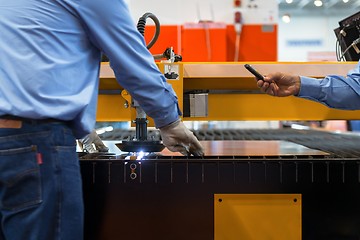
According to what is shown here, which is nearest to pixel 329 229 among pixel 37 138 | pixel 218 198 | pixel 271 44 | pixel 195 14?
pixel 218 198

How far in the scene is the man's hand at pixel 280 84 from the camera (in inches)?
49.1

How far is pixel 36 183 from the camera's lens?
0.85 metres

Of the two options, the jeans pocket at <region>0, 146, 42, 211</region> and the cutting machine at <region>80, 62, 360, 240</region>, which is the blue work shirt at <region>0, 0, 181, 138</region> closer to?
the jeans pocket at <region>0, 146, 42, 211</region>

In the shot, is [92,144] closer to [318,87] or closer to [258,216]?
[258,216]

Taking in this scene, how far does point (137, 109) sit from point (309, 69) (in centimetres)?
62

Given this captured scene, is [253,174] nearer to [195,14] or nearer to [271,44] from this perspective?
[271,44]

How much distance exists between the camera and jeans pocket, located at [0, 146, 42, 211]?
2.75 ft

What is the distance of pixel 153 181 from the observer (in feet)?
3.58

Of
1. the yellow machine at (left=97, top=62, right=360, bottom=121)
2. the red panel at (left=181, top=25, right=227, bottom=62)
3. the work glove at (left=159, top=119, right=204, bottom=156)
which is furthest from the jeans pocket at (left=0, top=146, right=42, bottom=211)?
the red panel at (left=181, top=25, right=227, bottom=62)

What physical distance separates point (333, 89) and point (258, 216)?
0.51m

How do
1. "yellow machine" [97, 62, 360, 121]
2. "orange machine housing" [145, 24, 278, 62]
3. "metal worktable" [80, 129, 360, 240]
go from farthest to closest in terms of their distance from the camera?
"orange machine housing" [145, 24, 278, 62] → "yellow machine" [97, 62, 360, 121] → "metal worktable" [80, 129, 360, 240]

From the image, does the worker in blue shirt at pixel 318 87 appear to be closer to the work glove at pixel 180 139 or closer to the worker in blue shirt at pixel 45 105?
the work glove at pixel 180 139

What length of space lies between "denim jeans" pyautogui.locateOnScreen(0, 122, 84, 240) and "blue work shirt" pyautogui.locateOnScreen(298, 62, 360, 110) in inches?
31.2

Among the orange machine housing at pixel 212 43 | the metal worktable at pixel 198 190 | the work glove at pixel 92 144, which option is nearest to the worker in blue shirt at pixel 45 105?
the metal worktable at pixel 198 190
